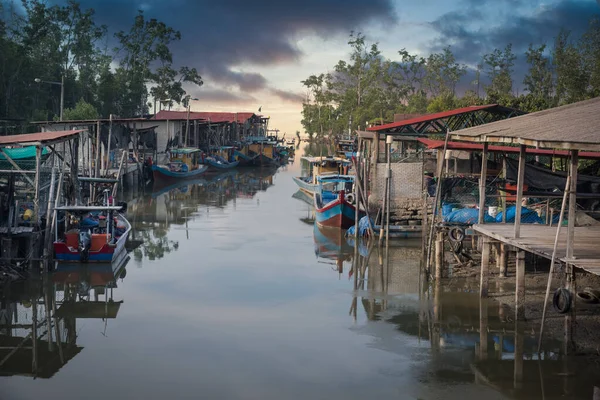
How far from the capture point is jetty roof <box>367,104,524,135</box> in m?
23.6

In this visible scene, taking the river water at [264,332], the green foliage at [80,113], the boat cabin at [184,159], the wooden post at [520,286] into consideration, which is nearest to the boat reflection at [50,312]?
the river water at [264,332]

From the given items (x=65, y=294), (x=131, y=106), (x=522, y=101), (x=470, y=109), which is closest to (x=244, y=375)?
(x=65, y=294)

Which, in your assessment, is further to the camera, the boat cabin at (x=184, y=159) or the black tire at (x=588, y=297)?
the boat cabin at (x=184, y=159)

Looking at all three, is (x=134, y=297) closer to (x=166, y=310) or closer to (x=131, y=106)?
(x=166, y=310)

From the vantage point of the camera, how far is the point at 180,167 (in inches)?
1783

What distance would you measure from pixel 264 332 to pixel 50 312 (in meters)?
4.83

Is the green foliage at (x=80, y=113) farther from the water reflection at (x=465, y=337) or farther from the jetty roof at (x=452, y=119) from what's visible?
the water reflection at (x=465, y=337)

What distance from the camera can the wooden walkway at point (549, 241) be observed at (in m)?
11.2

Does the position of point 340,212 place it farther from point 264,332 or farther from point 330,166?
point 330,166

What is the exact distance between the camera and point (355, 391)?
34.6 feet

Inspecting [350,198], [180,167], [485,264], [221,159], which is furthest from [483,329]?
[221,159]

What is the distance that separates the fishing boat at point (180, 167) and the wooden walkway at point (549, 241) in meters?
29.6

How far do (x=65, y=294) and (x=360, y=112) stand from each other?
173ft

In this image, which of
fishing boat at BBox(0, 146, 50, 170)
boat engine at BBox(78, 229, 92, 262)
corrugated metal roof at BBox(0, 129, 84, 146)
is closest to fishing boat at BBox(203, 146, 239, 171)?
fishing boat at BBox(0, 146, 50, 170)
